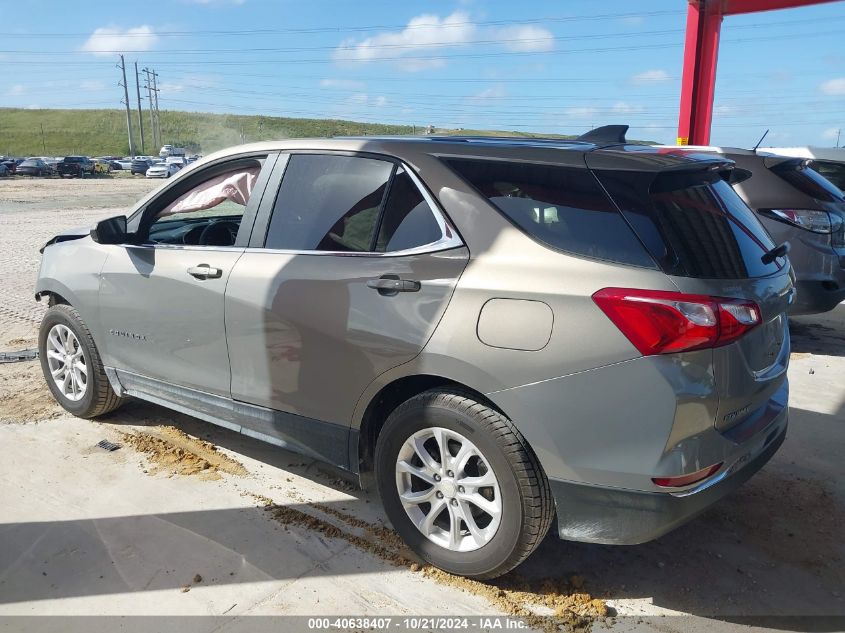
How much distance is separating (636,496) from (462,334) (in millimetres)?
853

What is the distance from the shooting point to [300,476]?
12.8ft

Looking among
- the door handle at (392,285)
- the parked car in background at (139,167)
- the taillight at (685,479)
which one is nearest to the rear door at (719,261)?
the taillight at (685,479)

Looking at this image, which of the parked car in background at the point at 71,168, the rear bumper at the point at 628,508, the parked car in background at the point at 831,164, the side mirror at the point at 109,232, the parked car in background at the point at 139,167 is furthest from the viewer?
the parked car in background at the point at 139,167

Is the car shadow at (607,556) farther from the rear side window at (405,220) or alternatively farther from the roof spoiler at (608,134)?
the roof spoiler at (608,134)

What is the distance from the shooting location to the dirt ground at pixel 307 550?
279 cm

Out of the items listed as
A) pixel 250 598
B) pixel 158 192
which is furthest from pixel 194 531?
pixel 158 192

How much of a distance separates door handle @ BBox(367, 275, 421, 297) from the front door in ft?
3.07

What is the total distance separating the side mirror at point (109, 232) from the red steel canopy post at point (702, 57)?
12.2 meters

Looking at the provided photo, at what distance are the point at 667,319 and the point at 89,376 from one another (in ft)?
11.9

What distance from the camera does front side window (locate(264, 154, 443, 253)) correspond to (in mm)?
2996

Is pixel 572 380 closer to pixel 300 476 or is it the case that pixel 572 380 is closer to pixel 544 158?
pixel 544 158

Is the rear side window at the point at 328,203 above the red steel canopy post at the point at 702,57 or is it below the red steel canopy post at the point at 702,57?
below

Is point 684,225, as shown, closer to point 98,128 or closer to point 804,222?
point 804,222

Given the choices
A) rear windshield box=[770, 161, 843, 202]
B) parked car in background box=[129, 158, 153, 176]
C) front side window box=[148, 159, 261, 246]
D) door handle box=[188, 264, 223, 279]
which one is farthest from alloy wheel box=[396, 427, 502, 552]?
parked car in background box=[129, 158, 153, 176]
